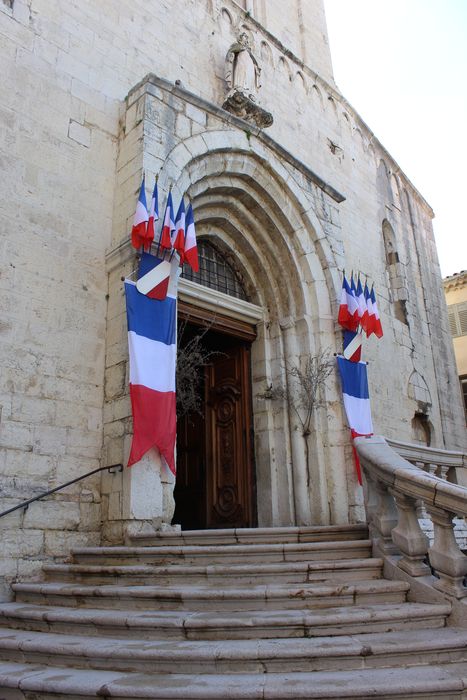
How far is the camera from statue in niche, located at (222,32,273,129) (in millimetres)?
8078

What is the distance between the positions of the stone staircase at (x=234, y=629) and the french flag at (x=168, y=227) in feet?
9.37

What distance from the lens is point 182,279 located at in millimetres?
7066

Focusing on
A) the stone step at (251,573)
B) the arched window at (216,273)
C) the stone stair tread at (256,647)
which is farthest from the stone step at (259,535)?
the arched window at (216,273)

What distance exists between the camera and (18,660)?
10.8 ft

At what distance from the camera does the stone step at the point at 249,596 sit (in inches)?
139

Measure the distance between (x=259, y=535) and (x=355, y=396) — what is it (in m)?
3.40

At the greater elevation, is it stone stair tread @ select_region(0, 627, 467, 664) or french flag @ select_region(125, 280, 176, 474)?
french flag @ select_region(125, 280, 176, 474)

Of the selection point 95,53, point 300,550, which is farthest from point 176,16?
point 300,550

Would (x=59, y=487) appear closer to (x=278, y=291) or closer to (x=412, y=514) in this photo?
(x=412, y=514)

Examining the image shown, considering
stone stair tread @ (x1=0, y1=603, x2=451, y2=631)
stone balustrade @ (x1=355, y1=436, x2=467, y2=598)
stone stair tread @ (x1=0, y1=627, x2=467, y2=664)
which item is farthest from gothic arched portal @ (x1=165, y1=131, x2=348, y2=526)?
stone stair tread @ (x1=0, y1=627, x2=467, y2=664)

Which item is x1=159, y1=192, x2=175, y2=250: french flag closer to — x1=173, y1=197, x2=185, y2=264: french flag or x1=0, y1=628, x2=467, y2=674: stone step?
x1=173, y1=197, x2=185, y2=264: french flag

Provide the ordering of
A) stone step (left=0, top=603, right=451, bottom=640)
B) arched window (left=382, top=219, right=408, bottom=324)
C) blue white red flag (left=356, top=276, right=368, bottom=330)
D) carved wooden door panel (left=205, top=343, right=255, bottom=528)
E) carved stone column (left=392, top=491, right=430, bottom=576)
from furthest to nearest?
1. arched window (left=382, top=219, right=408, bottom=324)
2. blue white red flag (left=356, top=276, right=368, bottom=330)
3. carved wooden door panel (left=205, top=343, right=255, bottom=528)
4. carved stone column (left=392, top=491, right=430, bottom=576)
5. stone step (left=0, top=603, right=451, bottom=640)

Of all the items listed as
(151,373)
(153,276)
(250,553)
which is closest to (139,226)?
(153,276)

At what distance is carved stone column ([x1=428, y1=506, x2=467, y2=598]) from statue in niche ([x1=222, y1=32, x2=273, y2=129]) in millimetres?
6206
